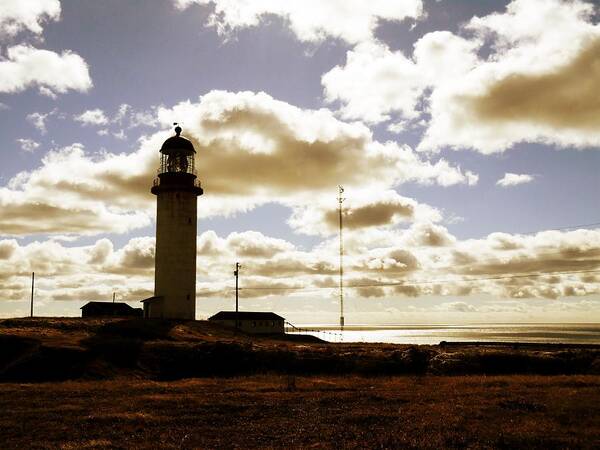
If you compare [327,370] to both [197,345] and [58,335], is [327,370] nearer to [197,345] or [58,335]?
[197,345]

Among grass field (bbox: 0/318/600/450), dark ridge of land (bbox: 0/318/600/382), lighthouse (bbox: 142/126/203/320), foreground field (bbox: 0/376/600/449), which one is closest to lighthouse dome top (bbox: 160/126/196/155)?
lighthouse (bbox: 142/126/203/320)

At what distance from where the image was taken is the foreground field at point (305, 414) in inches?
658

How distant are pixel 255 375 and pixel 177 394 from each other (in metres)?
9.30

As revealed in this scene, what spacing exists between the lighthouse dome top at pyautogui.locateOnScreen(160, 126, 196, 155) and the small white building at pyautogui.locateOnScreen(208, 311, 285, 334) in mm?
24557

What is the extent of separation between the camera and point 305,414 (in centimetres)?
2083

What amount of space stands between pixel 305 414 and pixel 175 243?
1519 inches

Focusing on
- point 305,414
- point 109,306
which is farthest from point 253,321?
point 305,414

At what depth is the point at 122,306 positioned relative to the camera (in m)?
68.6

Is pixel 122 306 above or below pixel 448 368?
above

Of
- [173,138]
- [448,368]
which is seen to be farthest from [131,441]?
[173,138]

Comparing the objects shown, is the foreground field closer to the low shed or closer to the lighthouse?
the lighthouse

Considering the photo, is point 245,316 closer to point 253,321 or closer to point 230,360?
point 253,321

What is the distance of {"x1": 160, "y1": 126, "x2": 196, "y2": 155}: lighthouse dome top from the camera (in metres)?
59.1

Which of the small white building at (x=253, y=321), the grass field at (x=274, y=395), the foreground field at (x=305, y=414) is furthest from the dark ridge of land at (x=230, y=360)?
the small white building at (x=253, y=321)
